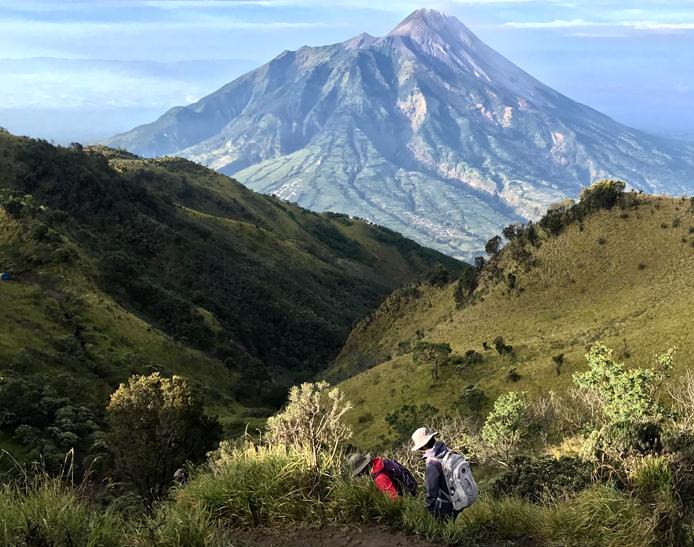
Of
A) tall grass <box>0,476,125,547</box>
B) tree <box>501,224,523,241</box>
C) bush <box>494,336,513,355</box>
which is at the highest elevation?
tree <box>501,224,523,241</box>

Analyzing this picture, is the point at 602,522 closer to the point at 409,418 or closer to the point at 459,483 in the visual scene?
the point at 459,483

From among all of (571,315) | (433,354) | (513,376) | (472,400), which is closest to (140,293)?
(433,354)

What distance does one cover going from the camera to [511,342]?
149 feet

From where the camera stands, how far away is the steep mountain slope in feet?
157

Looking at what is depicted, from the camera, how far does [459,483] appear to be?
7113 mm

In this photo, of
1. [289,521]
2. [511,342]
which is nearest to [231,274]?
[511,342]

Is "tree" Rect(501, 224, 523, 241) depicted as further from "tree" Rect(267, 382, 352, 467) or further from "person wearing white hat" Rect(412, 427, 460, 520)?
"person wearing white hat" Rect(412, 427, 460, 520)

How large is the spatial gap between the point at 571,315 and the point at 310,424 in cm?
4410

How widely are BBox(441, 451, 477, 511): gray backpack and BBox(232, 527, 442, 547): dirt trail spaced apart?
2.02 ft

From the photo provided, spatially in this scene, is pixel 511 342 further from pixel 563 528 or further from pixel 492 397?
pixel 563 528

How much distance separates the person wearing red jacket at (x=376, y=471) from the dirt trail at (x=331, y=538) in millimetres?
577

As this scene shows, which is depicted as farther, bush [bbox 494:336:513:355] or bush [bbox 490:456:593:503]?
bush [bbox 494:336:513:355]

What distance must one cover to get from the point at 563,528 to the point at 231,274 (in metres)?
98.7

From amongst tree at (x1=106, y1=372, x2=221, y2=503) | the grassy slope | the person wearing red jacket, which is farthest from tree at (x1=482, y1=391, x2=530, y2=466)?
the grassy slope
